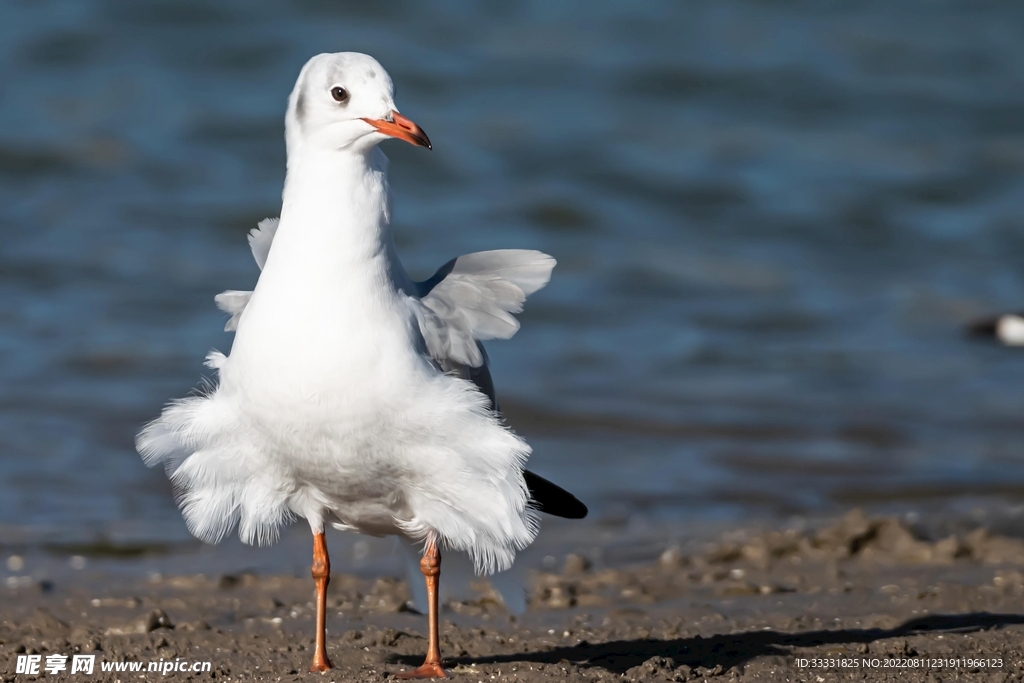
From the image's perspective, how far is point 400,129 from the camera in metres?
3.97

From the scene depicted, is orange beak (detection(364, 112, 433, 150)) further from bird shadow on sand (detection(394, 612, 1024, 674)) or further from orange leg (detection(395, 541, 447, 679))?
bird shadow on sand (detection(394, 612, 1024, 674))

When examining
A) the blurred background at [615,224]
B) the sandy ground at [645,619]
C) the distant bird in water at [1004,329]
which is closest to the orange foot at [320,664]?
the sandy ground at [645,619]

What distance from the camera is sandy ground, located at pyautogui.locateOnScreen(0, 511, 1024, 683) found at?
4.32m

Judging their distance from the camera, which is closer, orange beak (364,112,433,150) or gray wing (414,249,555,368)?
orange beak (364,112,433,150)

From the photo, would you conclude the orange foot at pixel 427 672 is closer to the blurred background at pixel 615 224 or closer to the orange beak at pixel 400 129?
the orange beak at pixel 400 129

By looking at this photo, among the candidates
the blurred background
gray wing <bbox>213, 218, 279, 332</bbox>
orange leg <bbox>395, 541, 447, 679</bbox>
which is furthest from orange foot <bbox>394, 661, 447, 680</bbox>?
the blurred background

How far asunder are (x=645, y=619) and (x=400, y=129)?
2214mm

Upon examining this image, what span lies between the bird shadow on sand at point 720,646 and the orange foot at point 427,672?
0.70 ft

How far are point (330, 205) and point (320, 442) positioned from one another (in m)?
0.69

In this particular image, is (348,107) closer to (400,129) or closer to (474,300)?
(400,129)

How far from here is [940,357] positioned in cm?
1006

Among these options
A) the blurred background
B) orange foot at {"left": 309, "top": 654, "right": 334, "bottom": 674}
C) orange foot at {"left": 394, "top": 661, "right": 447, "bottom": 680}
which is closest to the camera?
orange foot at {"left": 394, "top": 661, "right": 447, "bottom": 680}

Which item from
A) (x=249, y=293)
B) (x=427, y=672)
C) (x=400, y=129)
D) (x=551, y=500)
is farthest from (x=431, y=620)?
(x=400, y=129)

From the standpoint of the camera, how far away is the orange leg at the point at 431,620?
411cm
